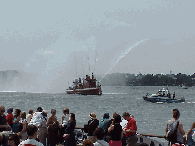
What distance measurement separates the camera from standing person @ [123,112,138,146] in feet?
35.6

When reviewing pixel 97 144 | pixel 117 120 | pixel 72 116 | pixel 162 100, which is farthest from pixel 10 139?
pixel 162 100

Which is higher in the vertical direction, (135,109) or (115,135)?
(115,135)

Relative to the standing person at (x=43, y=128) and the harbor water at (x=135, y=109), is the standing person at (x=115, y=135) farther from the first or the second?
the harbor water at (x=135, y=109)

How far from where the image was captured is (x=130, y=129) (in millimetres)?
10922

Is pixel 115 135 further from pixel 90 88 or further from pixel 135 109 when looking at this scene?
pixel 90 88

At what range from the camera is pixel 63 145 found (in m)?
12.2

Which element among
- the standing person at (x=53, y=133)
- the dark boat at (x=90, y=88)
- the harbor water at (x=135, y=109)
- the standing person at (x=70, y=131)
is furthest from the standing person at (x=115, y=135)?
the dark boat at (x=90, y=88)

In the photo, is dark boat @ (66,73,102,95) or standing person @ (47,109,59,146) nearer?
standing person @ (47,109,59,146)

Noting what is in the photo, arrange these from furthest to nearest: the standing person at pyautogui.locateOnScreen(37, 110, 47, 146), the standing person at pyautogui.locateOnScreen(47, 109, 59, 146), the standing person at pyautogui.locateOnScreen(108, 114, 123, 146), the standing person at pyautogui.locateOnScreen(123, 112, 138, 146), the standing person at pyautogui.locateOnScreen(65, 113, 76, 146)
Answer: the standing person at pyautogui.locateOnScreen(37, 110, 47, 146), the standing person at pyautogui.locateOnScreen(47, 109, 59, 146), the standing person at pyautogui.locateOnScreen(65, 113, 76, 146), the standing person at pyautogui.locateOnScreen(123, 112, 138, 146), the standing person at pyautogui.locateOnScreen(108, 114, 123, 146)

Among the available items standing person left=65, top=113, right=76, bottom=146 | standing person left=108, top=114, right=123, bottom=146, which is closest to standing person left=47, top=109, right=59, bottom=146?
standing person left=65, top=113, right=76, bottom=146

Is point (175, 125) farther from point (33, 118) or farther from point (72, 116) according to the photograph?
point (33, 118)

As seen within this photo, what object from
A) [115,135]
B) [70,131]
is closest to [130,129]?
[115,135]

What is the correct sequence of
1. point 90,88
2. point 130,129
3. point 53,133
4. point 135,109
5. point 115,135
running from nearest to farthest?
point 115,135, point 130,129, point 53,133, point 135,109, point 90,88

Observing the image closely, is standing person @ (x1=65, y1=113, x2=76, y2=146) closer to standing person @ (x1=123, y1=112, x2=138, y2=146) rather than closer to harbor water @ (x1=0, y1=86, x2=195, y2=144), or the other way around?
standing person @ (x1=123, y1=112, x2=138, y2=146)
